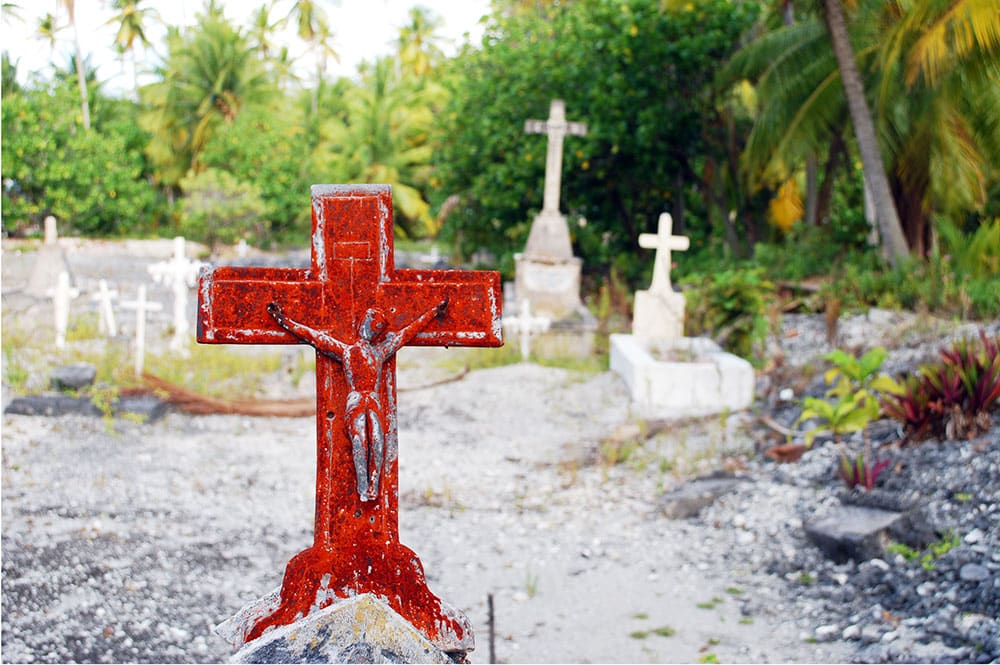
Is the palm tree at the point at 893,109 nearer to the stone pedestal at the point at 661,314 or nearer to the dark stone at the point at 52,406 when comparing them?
the stone pedestal at the point at 661,314

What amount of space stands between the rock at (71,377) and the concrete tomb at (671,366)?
5.13 m

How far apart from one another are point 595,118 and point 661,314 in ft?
25.3

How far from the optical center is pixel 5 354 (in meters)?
10.5

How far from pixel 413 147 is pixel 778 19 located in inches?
874

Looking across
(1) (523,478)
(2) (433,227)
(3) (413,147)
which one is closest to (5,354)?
(1) (523,478)

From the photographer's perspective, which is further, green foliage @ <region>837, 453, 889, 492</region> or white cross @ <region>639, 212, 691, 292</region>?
white cross @ <region>639, 212, 691, 292</region>

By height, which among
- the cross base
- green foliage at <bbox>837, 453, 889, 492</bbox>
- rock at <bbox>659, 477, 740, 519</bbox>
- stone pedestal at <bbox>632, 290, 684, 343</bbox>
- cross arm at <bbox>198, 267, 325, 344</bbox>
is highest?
cross arm at <bbox>198, 267, 325, 344</bbox>

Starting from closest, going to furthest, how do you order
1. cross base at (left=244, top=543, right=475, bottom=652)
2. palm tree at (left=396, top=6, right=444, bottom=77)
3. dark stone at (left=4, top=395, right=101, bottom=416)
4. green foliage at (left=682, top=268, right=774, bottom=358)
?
cross base at (left=244, top=543, right=475, bottom=652)
dark stone at (left=4, top=395, right=101, bottom=416)
green foliage at (left=682, top=268, right=774, bottom=358)
palm tree at (left=396, top=6, right=444, bottom=77)

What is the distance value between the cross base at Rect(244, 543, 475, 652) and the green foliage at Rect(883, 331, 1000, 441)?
474 centimetres

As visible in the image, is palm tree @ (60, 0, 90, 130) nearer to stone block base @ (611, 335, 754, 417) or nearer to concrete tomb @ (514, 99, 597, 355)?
concrete tomb @ (514, 99, 597, 355)

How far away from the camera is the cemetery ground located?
14.9 ft

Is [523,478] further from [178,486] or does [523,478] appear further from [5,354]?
[5,354]

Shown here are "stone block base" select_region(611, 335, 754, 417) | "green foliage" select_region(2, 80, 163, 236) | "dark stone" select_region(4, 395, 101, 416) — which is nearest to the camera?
"dark stone" select_region(4, 395, 101, 416)

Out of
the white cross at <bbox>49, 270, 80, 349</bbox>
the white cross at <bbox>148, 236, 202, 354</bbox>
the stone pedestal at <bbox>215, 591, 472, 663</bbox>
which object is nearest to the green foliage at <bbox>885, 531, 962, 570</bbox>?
the stone pedestal at <bbox>215, 591, 472, 663</bbox>
